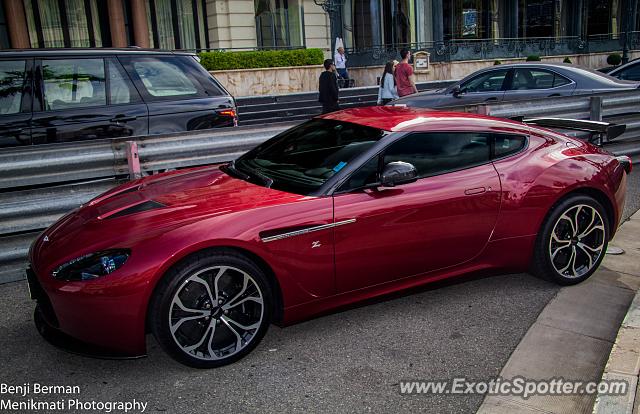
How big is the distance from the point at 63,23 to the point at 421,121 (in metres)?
19.8

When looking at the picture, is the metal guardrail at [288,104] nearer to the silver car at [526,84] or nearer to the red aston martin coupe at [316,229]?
the silver car at [526,84]

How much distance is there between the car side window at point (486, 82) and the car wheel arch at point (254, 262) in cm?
839

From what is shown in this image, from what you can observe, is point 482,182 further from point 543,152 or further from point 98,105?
point 98,105

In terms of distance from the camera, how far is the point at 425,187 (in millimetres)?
4277

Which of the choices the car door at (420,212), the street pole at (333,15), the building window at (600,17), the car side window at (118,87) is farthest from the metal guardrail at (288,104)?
the building window at (600,17)

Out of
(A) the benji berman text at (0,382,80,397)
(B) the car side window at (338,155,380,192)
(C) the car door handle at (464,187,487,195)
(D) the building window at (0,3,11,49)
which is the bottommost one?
(A) the benji berman text at (0,382,80,397)

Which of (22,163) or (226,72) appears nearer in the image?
(22,163)

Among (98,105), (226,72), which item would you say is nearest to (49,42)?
(226,72)

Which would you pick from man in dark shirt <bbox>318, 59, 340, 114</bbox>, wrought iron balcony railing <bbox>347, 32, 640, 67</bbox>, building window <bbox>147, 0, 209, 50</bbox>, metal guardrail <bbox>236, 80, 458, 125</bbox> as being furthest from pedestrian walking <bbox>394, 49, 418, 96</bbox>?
building window <bbox>147, 0, 209, 50</bbox>

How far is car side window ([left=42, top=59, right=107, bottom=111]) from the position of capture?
616 cm

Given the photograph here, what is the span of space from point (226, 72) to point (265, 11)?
488cm

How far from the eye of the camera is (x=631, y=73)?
38.5ft

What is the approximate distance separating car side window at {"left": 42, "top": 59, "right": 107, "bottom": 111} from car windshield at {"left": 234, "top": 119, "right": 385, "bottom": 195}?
90.2 inches

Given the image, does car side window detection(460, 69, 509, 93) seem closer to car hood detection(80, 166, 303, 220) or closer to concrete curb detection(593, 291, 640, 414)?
concrete curb detection(593, 291, 640, 414)
